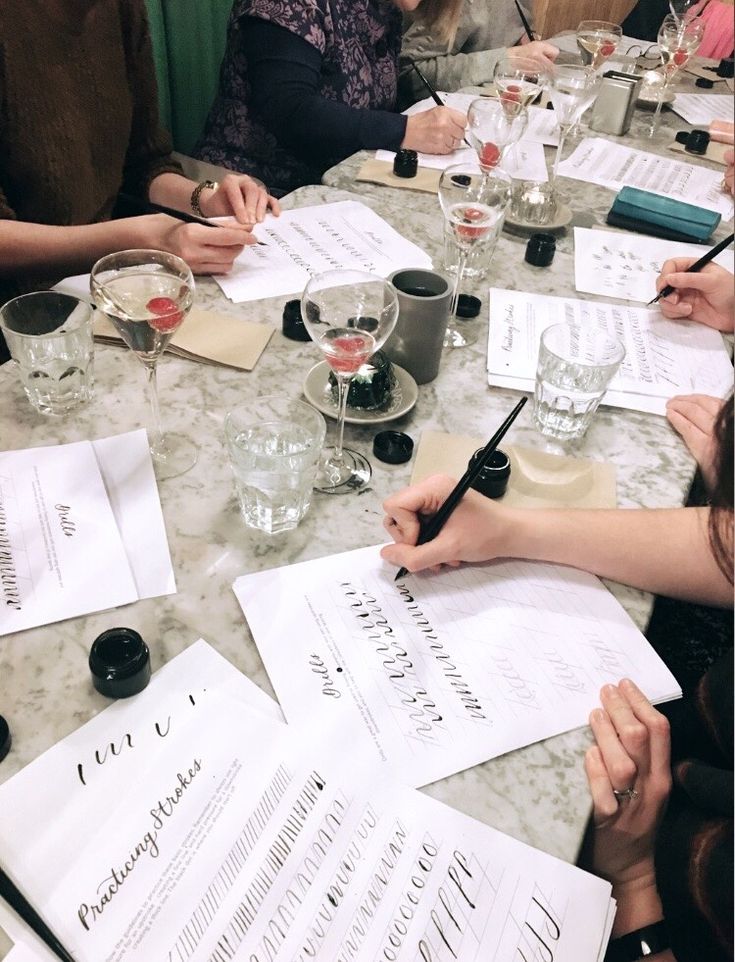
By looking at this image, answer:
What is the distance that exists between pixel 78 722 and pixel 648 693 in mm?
491

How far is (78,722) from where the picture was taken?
590mm

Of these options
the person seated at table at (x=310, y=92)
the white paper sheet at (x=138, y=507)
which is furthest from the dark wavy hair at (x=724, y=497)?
the person seated at table at (x=310, y=92)

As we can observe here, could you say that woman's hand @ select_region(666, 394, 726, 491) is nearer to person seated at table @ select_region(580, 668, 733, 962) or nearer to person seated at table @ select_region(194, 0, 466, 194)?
person seated at table @ select_region(580, 668, 733, 962)

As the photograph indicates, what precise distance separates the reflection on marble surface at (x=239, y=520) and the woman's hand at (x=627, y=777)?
17 mm

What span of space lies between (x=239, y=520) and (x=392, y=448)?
0.20 m

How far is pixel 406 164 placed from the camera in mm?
1503

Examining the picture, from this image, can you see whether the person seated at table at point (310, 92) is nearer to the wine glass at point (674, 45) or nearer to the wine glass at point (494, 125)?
the wine glass at point (494, 125)

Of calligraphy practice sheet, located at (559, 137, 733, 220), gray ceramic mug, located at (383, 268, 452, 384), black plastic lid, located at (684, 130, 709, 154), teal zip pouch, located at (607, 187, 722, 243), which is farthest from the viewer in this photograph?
black plastic lid, located at (684, 130, 709, 154)

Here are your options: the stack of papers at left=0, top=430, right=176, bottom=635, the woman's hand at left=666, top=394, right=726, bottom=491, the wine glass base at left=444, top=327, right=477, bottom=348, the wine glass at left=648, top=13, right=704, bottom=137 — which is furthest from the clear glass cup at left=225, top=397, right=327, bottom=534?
the wine glass at left=648, top=13, right=704, bottom=137

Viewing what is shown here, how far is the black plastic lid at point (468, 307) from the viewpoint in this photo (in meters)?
1.14

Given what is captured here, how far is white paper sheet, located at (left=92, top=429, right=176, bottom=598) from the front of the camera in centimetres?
71

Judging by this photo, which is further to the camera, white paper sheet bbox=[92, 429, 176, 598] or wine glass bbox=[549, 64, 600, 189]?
wine glass bbox=[549, 64, 600, 189]

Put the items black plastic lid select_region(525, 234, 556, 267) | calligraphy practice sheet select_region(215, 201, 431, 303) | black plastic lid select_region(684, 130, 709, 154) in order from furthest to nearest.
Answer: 1. black plastic lid select_region(684, 130, 709, 154)
2. black plastic lid select_region(525, 234, 556, 267)
3. calligraphy practice sheet select_region(215, 201, 431, 303)

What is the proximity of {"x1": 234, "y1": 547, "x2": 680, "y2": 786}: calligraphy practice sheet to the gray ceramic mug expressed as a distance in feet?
1.05
